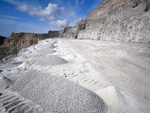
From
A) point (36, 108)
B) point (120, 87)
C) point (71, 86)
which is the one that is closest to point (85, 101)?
point (71, 86)

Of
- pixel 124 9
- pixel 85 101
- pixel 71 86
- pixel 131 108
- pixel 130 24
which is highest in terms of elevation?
pixel 124 9

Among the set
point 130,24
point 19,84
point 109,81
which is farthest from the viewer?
point 130,24

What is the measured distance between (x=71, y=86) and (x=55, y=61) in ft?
6.55

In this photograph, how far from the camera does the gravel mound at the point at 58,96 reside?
4.11 ft

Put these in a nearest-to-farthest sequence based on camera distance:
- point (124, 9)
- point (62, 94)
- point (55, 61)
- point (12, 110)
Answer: point (12, 110) → point (62, 94) → point (55, 61) → point (124, 9)

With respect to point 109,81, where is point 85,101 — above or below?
above

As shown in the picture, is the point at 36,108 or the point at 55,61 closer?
the point at 36,108

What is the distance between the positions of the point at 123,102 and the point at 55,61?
8.83 feet

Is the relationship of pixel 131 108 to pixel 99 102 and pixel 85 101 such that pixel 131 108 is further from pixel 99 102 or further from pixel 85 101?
pixel 85 101

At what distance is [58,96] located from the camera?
1412 mm

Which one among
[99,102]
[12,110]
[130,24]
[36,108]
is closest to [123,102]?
[99,102]

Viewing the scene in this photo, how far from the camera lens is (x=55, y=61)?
11.2ft

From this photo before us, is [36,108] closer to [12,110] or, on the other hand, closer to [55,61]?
[12,110]

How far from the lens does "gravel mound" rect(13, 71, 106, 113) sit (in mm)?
1253
